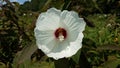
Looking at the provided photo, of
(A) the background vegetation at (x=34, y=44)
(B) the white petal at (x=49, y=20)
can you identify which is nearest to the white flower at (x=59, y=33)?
(B) the white petal at (x=49, y=20)

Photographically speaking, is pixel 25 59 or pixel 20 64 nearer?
pixel 25 59

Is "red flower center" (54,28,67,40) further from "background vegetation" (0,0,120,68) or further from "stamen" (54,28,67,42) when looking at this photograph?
"background vegetation" (0,0,120,68)

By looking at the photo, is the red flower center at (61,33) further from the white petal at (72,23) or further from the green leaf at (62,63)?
the green leaf at (62,63)

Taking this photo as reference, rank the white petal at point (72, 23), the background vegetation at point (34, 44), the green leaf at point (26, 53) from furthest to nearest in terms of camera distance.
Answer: the background vegetation at point (34, 44) < the green leaf at point (26, 53) < the white petal at point (72, 23)

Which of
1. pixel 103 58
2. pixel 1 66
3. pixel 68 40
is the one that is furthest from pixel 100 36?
pixel 68 40

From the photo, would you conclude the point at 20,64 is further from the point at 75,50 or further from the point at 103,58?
the point at 103,58

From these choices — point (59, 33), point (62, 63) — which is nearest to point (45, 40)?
point (59, 33)

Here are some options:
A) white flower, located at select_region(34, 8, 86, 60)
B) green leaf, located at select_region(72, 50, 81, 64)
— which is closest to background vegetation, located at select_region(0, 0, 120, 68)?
green leaf, located at select_region(72, 50, 81, 64)
